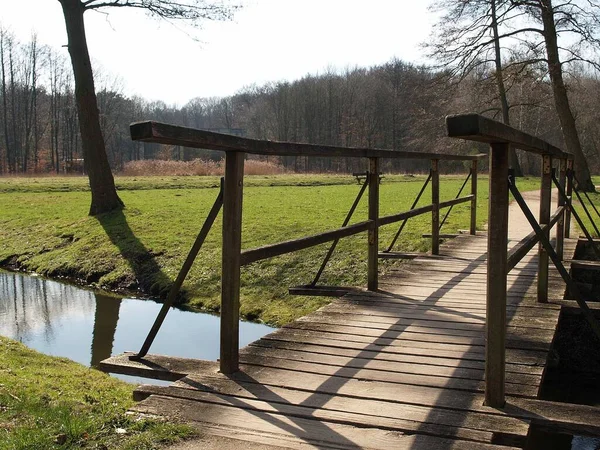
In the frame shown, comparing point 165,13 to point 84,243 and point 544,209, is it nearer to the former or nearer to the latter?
point 84,243

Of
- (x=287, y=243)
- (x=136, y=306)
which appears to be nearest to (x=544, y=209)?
(x=287, y=243)

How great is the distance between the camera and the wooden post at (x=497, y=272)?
11.5 ft

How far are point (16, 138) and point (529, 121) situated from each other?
1684 inches

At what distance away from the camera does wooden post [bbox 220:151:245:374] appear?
4.03m

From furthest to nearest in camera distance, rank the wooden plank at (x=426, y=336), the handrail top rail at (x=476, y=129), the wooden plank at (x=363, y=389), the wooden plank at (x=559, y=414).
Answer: the wooden plank at (x=426, y=336) < the wooden plank at (x=363, y=389) < the wooden plank at (x=559, y=414) < the handrail top rail at (x=476, y=129)

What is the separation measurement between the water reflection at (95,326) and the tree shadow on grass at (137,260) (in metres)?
0.50

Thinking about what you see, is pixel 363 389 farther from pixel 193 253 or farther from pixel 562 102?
pixel 562 102

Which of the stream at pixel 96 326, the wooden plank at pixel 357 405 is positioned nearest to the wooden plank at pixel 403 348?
the wooden plank at pixel 357 405

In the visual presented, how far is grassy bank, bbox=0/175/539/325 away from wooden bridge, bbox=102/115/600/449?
412 cm

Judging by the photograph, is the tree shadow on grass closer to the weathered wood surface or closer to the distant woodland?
the weathered wood surface

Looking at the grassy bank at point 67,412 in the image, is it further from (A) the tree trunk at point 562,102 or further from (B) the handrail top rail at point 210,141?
(A) the tree trunk at point 562,102

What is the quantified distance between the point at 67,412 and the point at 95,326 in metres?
5.78

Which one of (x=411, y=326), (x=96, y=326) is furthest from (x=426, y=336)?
(x=96, y=326)

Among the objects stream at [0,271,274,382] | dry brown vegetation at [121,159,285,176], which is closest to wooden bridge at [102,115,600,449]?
stream at [0,271,274,382]
